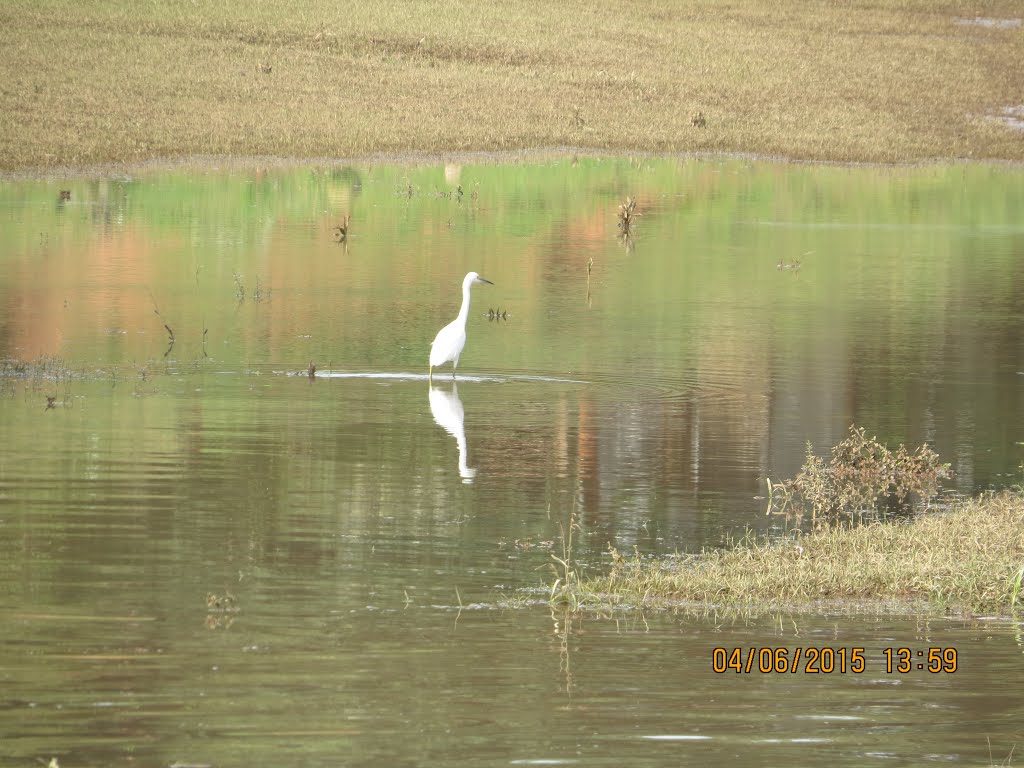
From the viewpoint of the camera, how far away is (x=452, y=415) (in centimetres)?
1888

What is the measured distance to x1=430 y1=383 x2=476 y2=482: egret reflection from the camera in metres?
16.2

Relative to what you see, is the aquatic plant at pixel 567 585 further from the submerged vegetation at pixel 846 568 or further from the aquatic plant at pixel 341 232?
the aquatic plant at pixel 341 232

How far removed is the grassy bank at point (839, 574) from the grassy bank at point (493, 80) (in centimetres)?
3443

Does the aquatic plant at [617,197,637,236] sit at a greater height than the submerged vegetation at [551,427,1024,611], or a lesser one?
greater

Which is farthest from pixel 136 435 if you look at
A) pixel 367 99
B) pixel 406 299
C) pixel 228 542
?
pixel 367 99

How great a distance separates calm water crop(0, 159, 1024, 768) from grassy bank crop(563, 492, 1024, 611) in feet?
1.25

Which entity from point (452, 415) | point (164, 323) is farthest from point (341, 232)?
point (452, 415)

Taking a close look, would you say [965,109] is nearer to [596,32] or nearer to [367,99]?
[596,32]

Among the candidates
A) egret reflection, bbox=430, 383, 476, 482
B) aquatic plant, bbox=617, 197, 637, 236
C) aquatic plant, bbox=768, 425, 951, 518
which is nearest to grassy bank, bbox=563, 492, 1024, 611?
aquatic plant, bbox=768, 425, 951, 518

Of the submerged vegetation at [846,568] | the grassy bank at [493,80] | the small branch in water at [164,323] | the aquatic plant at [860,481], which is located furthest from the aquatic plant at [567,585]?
the grassy bank at [493,80]

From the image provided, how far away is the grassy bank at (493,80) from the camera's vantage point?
50.8 m

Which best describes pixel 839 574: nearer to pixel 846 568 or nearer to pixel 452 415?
pixel 846 568
